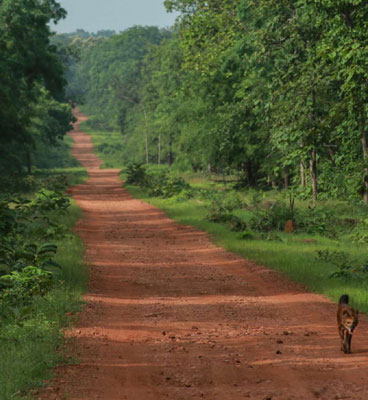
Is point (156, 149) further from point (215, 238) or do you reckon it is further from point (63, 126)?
point (215, 238)

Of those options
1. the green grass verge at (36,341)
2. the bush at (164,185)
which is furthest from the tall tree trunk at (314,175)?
the green grass verge at (36,341)

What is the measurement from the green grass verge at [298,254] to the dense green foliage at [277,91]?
5.90 feet

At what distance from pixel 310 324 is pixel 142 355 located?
271 cm

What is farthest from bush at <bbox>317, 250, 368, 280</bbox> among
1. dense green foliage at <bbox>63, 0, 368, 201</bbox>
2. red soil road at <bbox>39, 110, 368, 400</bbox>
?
dense green foliage at <bbox>63, 0, 368, 201</bbox>

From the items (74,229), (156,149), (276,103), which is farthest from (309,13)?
(156,149)

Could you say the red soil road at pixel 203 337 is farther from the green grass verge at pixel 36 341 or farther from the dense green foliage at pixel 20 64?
the dense green foliage at pixel 20 64

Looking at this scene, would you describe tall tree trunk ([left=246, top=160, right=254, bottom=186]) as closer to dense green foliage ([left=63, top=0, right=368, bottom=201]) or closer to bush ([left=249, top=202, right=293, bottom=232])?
dense green foliage ([left=63, top=0, right=368, bottom=201])

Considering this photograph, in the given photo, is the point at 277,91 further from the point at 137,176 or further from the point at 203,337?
the point at 137,176

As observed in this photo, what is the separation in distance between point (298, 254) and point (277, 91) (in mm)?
8003

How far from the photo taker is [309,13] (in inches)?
818

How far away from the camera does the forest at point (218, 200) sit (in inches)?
380

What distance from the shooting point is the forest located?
31.6 ft

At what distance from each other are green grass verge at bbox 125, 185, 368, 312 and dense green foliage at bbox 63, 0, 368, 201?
180cm

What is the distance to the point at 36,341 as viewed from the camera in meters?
8.09
